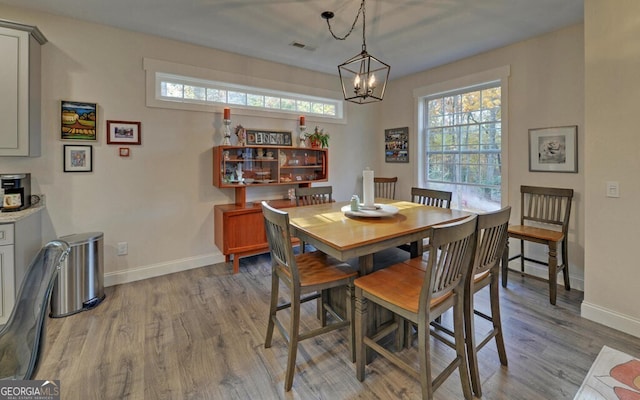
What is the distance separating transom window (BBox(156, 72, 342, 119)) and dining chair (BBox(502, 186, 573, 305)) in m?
2.96

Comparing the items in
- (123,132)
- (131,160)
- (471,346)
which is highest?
(123,132)

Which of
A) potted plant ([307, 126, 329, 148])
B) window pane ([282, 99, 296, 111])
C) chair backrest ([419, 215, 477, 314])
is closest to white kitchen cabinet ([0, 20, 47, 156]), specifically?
window pane ([282, 99, 296, 111])

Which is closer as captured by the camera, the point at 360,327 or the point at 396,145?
the point at 360,327

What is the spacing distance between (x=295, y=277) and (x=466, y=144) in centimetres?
353

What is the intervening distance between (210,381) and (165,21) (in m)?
3.29

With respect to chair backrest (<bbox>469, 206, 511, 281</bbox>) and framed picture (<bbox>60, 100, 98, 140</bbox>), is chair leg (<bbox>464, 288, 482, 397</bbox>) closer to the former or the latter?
chair backrest (<bbox>469, 206, 511, 281</bbox>)

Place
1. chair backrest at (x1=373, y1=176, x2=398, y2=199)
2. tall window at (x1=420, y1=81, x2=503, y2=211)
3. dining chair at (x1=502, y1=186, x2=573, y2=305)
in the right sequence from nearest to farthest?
dining chair at (x1=502, y1=186, x2=573, y2=305), tall window at (x1=420, y1=81, x2=503, y2=211), chair backrest at (x1=373, y1=176, x2=398, y2=199)

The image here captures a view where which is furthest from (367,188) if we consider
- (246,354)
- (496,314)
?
(246,354)

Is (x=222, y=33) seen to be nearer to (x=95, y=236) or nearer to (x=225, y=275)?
(x=95, y=236)

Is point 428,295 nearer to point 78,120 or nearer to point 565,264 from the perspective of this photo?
point 565,264

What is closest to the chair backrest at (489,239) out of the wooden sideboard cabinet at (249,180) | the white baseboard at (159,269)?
the wooden sideboard cabinet at (249,180)

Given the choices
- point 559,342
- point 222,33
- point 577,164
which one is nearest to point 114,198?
point 222,33

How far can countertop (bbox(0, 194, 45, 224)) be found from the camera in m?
2.30

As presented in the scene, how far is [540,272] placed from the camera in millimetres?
3432
